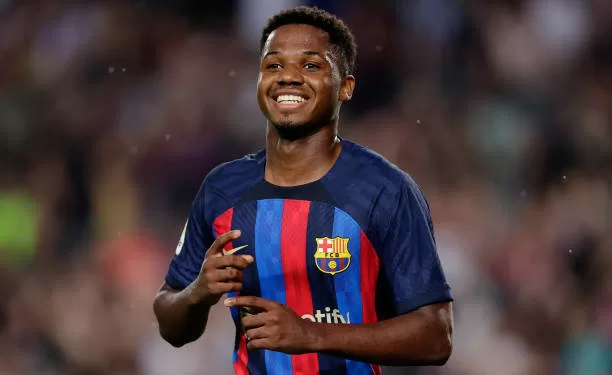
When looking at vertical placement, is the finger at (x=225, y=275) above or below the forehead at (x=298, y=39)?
below

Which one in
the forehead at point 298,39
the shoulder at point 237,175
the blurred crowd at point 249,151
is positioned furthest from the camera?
the blurred crowd at point 249,151

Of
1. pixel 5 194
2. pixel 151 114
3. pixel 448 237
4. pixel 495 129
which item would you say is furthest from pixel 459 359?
pixel 5 194

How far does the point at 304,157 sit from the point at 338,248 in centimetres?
36

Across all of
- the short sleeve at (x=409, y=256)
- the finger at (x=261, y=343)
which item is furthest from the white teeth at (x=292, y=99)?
the finger at (x=261, y=343)

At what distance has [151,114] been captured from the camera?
7.00 meters

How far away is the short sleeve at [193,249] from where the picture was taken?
137 inches

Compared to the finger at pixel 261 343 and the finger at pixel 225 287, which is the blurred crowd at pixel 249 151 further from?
the finger at pixel 261 343

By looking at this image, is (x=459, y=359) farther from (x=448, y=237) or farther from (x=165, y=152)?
(x=165, y=152)

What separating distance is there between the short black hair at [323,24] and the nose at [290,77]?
20cm

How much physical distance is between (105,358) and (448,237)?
2421 millimetres

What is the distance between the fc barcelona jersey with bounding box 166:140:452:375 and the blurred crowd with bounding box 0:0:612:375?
114 inches

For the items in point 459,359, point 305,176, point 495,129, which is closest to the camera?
point 305,176

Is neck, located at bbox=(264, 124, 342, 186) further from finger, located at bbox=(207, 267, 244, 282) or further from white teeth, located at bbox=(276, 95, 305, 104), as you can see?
finger, located at bbox=(207, 267, 244, 282)

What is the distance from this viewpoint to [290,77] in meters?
3.22
